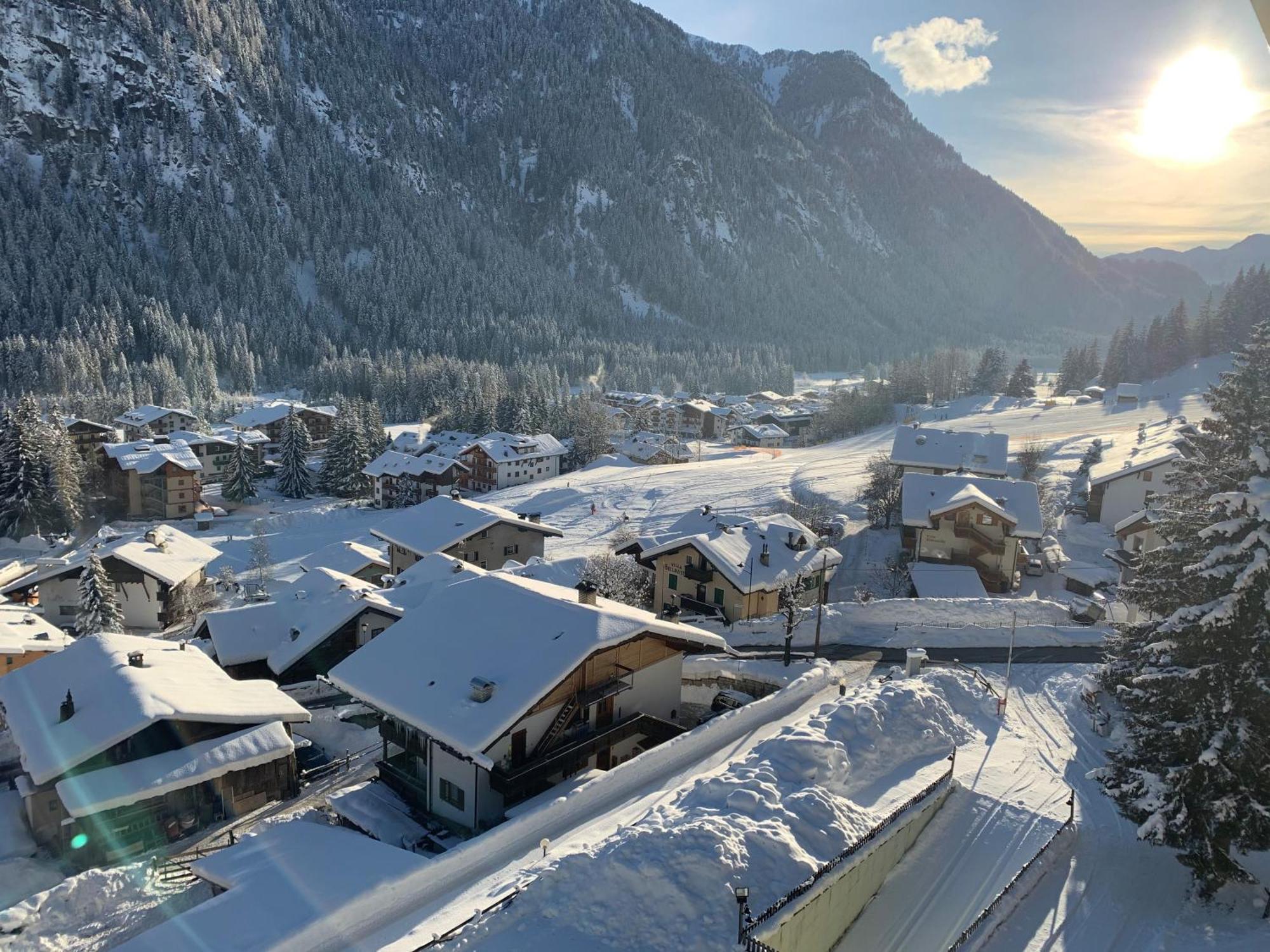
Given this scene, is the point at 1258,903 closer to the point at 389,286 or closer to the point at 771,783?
the point at 771,783

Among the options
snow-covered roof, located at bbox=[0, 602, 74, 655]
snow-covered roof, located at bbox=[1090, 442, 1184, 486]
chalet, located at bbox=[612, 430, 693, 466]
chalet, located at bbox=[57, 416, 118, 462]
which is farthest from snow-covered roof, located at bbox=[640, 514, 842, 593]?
chalet, located at bbox=[57, 416, 118, 462]

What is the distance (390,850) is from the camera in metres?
14.6

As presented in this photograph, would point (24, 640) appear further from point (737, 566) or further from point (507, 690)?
point (737, 566)

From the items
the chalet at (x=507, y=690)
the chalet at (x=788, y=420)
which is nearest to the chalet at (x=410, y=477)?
the chalet at (x=507, y=690)

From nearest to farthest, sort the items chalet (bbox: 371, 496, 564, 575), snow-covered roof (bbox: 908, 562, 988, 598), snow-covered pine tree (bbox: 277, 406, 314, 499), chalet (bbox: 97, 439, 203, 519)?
snow-covered roof (bbox: 908, 562, 988, 598) → chalet (bbox: 371, 496, 564, 575) → chalet (bbox: 97, 439, 203, 519) → snow-covered pine tree (bbox: 277, 406, 314, 499)

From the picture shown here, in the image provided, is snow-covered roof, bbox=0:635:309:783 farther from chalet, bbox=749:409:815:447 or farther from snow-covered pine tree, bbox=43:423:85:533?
chalet, bbox=749:409:815:447

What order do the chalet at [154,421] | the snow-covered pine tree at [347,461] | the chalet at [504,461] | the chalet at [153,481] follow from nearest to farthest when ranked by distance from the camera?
the chalet at [153,481], the chalet at [504,461], the snow-covered pine tree at [347,461], the chalet at [154,421]

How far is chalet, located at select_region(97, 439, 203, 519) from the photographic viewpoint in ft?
232

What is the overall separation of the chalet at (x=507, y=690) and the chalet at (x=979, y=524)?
25394 millimetres

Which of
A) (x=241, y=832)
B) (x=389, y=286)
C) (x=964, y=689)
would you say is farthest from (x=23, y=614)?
(x=389, y=286)

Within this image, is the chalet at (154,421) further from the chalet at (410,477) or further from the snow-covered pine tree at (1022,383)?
the snow-covered pine tree at (1022,383)

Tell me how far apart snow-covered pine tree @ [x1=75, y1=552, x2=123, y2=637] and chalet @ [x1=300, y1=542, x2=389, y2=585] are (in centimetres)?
1024

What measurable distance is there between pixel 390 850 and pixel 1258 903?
→ 49.9ft

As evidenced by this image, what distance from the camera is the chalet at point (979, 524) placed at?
40.6 metres
